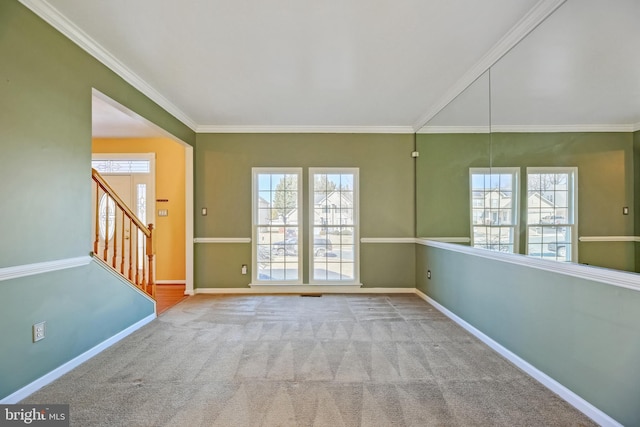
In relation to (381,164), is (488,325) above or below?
below

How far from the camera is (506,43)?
8.32 feet

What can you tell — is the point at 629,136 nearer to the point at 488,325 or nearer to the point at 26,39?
the point at 488,325

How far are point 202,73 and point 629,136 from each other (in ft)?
11.2

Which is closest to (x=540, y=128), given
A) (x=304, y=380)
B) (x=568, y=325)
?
(x=568, y=325)

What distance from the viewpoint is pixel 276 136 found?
5.04 meters

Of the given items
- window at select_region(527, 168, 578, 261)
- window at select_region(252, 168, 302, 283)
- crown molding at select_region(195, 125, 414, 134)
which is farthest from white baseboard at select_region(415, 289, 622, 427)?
crown molding at select_region(195, 125, 414, 134)

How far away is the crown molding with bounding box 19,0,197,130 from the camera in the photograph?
7.16ft

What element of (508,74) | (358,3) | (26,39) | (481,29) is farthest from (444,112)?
(26,39)

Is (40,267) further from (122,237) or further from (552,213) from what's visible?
(552,213)

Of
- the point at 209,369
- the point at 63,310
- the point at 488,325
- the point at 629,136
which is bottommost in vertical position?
the point at 209,369

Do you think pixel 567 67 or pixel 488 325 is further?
pixel 488 325

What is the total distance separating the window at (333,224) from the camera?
504 cm

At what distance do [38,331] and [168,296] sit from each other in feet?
8.87

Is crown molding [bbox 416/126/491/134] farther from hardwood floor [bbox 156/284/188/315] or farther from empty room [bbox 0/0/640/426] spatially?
hardwood floor [bbox 156/284/188/315]
